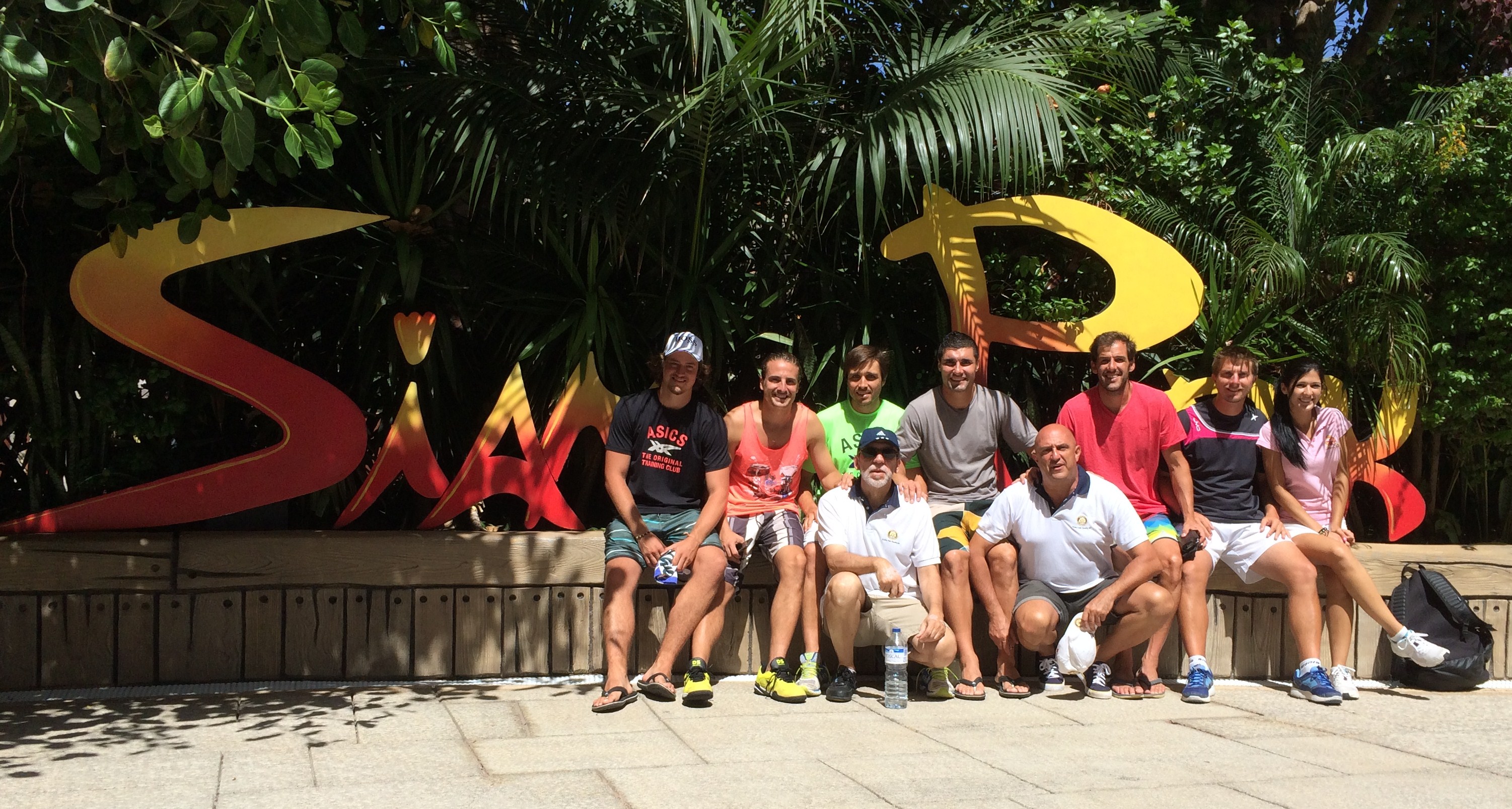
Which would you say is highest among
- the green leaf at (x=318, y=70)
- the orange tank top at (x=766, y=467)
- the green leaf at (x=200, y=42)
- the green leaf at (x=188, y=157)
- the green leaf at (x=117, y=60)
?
the green leaf at (x=200, y=42)

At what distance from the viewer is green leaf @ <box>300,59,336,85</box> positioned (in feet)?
10.4

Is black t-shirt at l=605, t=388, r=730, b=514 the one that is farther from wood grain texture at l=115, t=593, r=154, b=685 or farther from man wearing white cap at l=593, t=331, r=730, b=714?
wood grain texture at l=115, t=593, r=154, b=685

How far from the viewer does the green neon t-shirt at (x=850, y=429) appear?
17.4ft

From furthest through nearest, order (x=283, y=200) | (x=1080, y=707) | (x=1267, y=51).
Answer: (x=1267, y=51) → (x=283, y=200) → (x=1080, y=707)

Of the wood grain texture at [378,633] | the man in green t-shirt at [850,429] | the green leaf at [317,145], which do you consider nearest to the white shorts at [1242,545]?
the man in green t-shirt at [850,429]

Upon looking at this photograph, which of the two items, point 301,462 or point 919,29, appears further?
point 919,29

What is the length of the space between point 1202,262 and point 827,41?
83.8 inches

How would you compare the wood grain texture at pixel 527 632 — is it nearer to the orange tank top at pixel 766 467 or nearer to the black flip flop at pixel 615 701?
the black flip flop at pixel 615 701

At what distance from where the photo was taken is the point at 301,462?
5.07 m

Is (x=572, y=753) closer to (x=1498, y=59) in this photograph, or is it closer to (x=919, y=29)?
(x=919, y=29)

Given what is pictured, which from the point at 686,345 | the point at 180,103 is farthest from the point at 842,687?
the point at 180,103

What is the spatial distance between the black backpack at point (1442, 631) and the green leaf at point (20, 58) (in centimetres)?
525

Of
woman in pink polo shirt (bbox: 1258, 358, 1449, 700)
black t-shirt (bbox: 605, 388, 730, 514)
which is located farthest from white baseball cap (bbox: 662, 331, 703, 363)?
woman in pink polo shirt (bbox: 1258, 358, 1449, 700)

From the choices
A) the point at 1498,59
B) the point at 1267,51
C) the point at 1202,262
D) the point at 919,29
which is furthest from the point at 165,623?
the point at 1498,59
